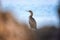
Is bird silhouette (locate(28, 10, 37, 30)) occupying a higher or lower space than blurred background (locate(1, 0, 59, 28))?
lower

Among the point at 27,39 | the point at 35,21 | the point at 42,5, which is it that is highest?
the point at 42,5

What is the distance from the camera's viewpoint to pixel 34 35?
183cm

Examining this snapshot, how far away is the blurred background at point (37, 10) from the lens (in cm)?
183

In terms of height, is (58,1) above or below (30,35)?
above

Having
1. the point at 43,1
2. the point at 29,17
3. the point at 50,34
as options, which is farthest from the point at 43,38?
the point at 43,1

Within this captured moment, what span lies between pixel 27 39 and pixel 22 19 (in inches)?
7.7

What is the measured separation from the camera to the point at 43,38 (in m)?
1.83

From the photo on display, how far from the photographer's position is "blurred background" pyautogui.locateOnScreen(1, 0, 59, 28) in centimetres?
183

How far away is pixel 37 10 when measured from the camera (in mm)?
1841

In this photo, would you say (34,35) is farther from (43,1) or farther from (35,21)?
(43,1)

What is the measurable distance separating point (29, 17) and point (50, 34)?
0.84 ft

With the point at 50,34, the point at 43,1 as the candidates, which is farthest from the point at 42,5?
the point at 50,34

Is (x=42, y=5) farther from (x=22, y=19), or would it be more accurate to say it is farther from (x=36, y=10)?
(x=22, y=19)

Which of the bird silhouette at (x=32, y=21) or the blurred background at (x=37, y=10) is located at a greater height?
the blurred background at (x=37, y=10)
